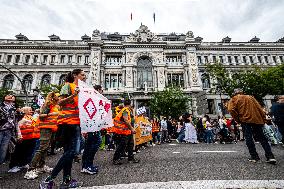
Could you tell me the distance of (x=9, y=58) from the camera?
115 ft

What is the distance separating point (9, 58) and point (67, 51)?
996cm

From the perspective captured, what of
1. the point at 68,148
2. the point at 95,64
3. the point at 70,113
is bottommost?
the point at 68,148

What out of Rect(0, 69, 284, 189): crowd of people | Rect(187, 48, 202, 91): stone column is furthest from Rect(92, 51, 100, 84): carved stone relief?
Rect(0, 69, 284, 189): crowd of people

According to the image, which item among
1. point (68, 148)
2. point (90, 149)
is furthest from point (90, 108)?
point (90, 149)

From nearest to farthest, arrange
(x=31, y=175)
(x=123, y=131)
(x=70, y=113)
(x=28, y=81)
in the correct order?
1. (x=70, y=113)
2. (x=31, y=175)
3. (x=123, y=131)
4. (x=28, y=81)

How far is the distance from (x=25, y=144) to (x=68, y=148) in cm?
326

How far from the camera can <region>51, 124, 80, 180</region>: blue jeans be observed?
3.25 m

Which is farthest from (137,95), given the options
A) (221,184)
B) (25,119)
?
(221,184)

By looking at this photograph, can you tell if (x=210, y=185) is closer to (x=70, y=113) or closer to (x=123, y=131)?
(x=70, y=113)

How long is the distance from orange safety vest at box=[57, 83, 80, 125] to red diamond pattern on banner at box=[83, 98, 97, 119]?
0.20 metres

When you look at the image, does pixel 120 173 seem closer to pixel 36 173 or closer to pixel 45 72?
pixel 36 173

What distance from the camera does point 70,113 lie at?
11.6ft

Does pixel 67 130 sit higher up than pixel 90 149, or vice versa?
pixel 67 130

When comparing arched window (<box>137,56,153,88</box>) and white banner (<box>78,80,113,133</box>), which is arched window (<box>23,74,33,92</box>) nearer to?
arched window (<box>137,56,153,88</box>)
